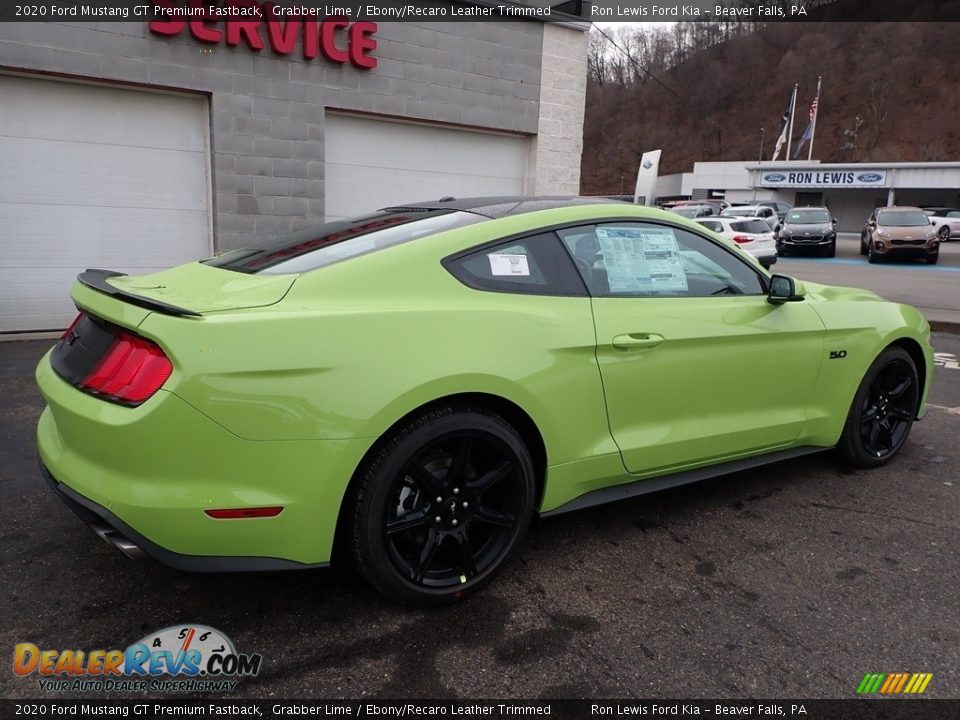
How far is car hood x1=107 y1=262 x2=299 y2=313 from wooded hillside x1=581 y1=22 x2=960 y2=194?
8404 centimetres

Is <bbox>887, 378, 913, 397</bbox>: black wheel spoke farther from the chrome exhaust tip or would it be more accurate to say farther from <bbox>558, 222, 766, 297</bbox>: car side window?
the chrome exhaust tip

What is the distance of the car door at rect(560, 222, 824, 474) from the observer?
115 inches

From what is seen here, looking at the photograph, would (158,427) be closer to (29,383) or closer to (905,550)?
(905,550)

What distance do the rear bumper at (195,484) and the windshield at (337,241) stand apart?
0.72 m

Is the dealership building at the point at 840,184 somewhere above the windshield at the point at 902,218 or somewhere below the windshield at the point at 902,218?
above

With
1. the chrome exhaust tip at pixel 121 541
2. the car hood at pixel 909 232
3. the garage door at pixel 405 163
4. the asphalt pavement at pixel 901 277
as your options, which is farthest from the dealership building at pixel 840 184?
the chrome exhaust tip at pixel 121 541

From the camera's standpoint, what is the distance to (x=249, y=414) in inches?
84.3

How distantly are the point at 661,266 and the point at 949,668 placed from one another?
1797 mm

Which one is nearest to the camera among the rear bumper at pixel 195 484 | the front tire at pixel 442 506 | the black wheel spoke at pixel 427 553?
the rear bumper at pixel 195 484

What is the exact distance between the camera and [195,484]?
2141 millimetres

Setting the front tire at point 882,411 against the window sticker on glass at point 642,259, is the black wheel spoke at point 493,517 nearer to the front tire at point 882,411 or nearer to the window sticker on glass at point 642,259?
the window sticker on glass at point 642,259

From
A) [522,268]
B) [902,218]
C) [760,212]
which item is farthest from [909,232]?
[522,268]

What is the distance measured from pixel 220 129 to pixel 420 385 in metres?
6.68

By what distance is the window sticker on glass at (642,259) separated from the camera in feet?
10.0
